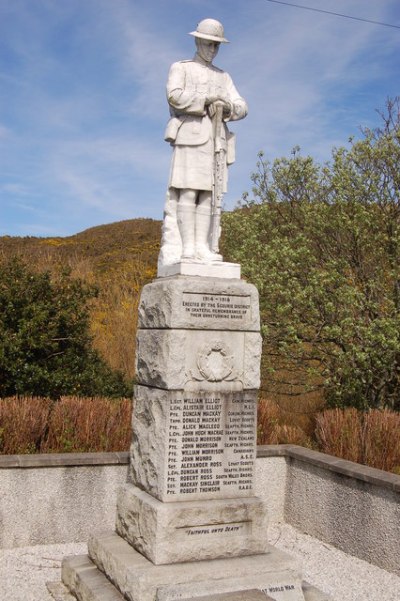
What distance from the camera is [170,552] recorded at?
5023mm

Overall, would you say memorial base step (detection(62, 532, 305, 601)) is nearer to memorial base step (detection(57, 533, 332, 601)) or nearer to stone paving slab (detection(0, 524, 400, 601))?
memorial base step (detection(57, 533, 332, 601))

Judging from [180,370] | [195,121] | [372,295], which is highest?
[195,121]

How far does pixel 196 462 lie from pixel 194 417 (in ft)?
1.20

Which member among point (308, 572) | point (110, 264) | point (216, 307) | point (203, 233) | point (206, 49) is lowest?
point (308, 572)

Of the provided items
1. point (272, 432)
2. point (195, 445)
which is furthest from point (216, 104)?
point (272, 432)

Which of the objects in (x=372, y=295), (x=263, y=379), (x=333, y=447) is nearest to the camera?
(x=333, y=447)

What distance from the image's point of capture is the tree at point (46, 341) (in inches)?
392

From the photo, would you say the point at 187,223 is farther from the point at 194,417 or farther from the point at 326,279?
the point at 326,279

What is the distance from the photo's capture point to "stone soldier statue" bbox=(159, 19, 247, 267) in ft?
18.9

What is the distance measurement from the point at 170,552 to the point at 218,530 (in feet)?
1.43

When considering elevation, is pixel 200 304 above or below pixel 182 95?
below

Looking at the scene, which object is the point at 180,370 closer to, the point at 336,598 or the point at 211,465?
the point at 211,465

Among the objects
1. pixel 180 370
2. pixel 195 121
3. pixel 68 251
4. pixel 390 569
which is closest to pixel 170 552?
pixel 180 370

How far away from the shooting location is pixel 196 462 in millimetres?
5262
